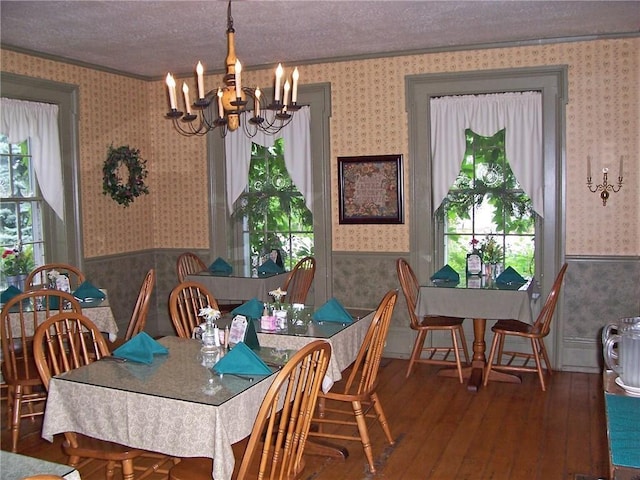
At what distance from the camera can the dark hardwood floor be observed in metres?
3.51

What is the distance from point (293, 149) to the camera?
243 inches

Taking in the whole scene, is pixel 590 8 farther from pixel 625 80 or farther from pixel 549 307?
pixel 549 307

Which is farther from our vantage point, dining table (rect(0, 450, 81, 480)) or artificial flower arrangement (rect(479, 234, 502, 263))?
artificial flower arrangement (rect(479, 234, 502, 263))

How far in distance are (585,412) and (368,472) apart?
180cm

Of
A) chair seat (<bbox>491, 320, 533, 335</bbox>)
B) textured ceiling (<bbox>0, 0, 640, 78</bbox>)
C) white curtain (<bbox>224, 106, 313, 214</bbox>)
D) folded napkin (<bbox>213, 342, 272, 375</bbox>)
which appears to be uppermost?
textured ceiling (<bbox>0, 0, 640, 78</bbox>)

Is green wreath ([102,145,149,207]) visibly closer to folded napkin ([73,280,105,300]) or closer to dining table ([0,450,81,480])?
folded napkin ([73,280,105,300])

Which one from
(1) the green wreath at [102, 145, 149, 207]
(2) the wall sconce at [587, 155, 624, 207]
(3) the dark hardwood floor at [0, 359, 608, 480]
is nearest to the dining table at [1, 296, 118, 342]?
(3) the dark hardwood floor at [0, 359, 608, 480]

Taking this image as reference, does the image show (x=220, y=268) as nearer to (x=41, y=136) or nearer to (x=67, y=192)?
(x=67, y=192)

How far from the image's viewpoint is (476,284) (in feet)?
16.5

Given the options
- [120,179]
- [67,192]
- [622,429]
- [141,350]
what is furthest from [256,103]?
[120,179]

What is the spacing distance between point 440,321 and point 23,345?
311 cm

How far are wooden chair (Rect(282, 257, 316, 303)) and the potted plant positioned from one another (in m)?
2.16

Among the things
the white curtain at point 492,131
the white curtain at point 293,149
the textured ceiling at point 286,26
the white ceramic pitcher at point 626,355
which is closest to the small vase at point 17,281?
the textured ceiling at point 286,26

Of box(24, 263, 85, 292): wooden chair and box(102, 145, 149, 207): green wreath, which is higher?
box(102, 145, 149, 207): green wreath
